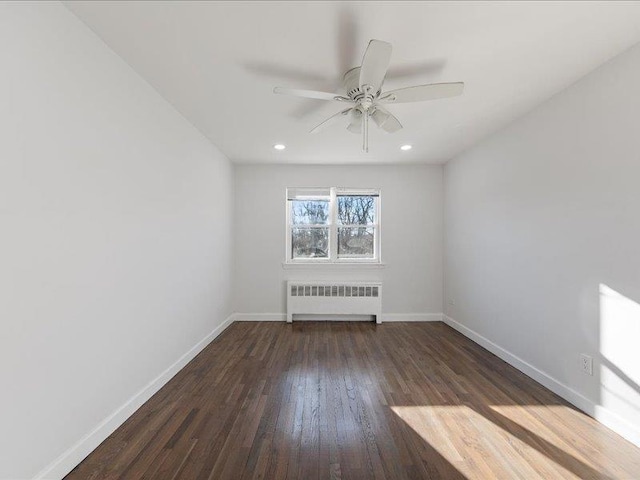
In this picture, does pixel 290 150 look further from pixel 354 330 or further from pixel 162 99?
pixel 354 330

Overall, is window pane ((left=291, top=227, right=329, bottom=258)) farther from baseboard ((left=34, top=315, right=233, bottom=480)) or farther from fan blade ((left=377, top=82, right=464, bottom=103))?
fan blade ((left=377, top=82, right=464, bottom=103))

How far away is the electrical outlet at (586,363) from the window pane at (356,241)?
3096 millimetres

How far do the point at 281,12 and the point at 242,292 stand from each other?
4013mm

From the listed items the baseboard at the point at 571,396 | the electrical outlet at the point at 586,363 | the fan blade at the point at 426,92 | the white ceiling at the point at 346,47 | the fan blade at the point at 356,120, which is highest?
the white ceiling at the point at 346,47

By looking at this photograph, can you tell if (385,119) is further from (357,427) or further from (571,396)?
(571,396)

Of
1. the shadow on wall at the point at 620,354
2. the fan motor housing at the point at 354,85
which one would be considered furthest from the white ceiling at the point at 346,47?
the shadow on wall at the point at 620,354

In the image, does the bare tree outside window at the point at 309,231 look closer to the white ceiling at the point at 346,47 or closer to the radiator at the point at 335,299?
the radiator at the point at 335,299

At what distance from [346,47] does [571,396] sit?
304 cm

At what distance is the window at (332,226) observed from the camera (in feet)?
16.9

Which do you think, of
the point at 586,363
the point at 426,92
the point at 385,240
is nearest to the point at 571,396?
the point at 586,363

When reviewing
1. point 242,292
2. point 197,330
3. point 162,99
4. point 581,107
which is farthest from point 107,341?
point 581,107

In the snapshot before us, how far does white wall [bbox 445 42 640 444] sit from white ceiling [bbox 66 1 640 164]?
30 centimetres

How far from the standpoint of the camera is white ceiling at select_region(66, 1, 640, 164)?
172cm

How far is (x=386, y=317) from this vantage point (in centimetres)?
500
